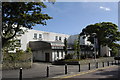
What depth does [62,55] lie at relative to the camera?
31.3 metres

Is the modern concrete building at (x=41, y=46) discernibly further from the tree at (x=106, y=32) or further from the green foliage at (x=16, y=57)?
the green foliage at (x=16, y=57)

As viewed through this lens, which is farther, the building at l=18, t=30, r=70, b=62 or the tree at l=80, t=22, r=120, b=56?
the tree at l=80, t=22, r=120, b=56

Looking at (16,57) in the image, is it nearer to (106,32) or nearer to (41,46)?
(41,46)

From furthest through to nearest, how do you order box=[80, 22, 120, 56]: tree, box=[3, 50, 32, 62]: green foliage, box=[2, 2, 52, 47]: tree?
box=[80, 22, 120, 56]: tree
box=[3, 50, 32, 62]: green foliage
box=[2, 2, 52, 47]: tree

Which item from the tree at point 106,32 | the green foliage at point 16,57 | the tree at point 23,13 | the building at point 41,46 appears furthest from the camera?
the tree at point 106,32

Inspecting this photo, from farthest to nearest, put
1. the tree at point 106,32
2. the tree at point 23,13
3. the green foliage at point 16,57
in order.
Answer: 1. the tree at point 106,32
2. the green foliage at point 16,57
3. the tree at point 23,13

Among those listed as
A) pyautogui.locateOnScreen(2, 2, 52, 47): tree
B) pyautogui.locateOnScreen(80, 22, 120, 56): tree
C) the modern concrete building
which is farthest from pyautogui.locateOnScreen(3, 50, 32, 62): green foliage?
pyautogui.locateOnScreen(80, 22, 120, 56): tree

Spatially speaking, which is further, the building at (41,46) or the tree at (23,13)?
the building at (41,46)

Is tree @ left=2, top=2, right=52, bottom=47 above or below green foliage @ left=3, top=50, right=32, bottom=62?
above

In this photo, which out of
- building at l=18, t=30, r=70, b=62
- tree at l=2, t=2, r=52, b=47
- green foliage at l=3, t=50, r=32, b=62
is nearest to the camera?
tree at l=2, t=2, r=52, b=47

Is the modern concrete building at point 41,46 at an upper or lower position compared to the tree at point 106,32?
lower

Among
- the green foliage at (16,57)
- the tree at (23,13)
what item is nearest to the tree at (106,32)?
the green foliage at (16,57)

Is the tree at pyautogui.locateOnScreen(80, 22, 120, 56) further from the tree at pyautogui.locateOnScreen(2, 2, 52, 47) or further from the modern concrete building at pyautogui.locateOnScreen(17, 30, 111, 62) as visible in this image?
the tree at pyautogui.locateOnScreen(2, 2, 52, 47)

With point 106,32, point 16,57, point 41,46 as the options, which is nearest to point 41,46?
Result: point 41,46
